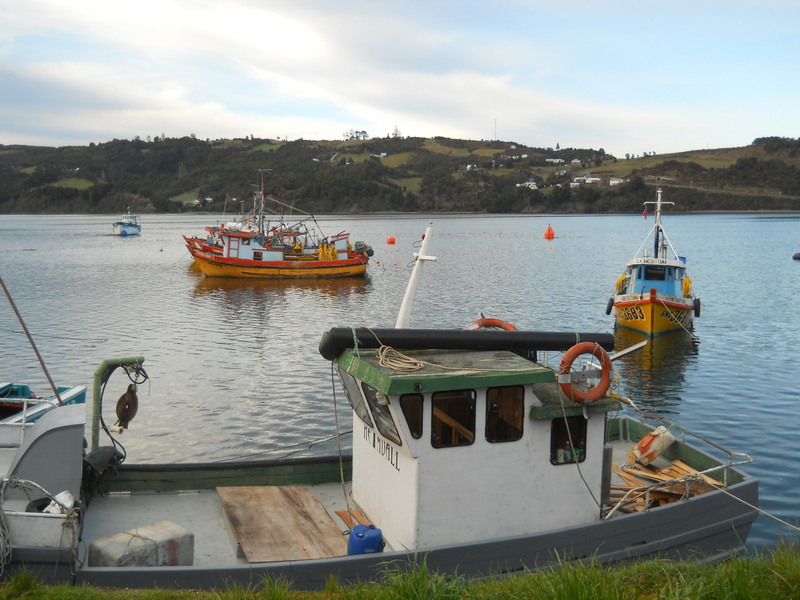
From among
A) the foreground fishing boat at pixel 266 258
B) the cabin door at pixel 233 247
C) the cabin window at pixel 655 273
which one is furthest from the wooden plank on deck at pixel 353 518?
the cabin door at pixel 233 247

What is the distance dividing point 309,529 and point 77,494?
331 centimetres

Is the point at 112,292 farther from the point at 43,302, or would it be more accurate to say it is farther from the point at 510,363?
the point at 510,363

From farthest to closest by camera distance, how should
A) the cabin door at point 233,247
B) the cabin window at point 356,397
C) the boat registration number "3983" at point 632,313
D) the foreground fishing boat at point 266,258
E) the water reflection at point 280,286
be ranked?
the cabin door at point 233,247 < the foreground fishing boat at point 266,258 < the water reflection at point 280,286 < the boat registration number "3983" at point 632,313 < the cabin window at point 356,397

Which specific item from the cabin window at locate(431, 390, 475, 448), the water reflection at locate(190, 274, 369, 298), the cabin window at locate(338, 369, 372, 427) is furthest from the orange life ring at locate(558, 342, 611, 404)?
the water reflection at locate(190, 274, 369, 298)

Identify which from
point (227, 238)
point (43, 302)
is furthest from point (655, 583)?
point (227, 238)

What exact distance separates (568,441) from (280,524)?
4133 mm

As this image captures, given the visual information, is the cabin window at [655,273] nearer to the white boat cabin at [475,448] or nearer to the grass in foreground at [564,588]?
the white boat cabin at [475,448]

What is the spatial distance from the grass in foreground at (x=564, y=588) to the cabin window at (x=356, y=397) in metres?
2.39

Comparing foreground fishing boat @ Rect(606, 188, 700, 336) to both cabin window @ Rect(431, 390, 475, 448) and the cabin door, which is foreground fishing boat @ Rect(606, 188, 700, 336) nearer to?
cabin window @ Rect(431, 390, 475, 448)

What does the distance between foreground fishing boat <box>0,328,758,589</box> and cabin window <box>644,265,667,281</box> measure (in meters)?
24.3

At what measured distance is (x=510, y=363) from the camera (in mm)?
9398

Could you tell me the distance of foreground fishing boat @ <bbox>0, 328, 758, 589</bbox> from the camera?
849 cm

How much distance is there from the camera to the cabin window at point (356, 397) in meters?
9.59

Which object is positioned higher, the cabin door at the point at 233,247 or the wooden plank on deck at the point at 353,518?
the cabin door at the point at 233,247
